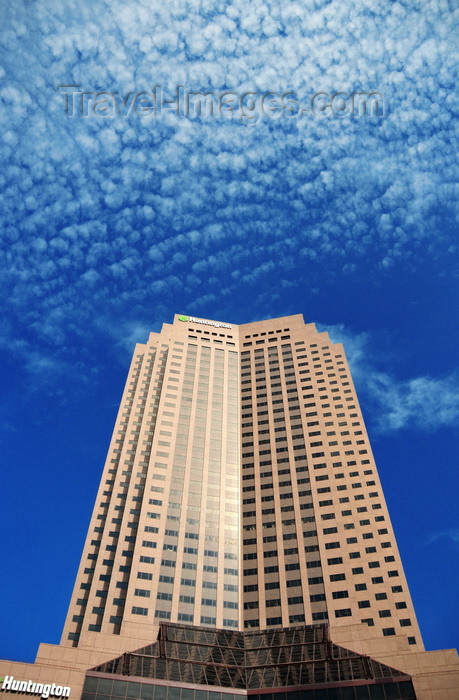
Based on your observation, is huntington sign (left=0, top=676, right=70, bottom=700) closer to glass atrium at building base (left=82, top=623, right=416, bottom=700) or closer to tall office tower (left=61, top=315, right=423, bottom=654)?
glass atrium at building base (left=82, top=623, right=416, bottom=700)

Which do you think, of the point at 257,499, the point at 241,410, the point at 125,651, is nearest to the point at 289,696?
the point at 125,651

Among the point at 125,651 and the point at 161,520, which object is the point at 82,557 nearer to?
the point at 161,520

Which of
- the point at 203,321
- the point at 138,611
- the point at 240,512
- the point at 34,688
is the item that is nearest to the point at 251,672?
the point at 138,611

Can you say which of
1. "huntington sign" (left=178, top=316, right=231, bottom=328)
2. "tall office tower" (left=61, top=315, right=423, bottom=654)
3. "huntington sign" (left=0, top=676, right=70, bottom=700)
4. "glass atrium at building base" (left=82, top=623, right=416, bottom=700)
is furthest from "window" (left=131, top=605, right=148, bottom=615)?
"huntington sign" (left=178, top=316, right=231, bottom=328)

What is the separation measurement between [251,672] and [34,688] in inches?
1227

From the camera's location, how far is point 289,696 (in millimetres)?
74062

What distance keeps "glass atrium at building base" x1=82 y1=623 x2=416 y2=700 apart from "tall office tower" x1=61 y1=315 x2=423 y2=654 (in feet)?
12.9

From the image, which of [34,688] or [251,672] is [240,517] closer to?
[251,672]

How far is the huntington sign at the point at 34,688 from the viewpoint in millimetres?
68000

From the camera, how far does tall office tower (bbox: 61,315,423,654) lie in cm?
9838

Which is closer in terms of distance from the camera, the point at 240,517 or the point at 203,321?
the point at 240,517

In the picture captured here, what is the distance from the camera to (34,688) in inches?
2687

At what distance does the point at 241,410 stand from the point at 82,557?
5752 cm

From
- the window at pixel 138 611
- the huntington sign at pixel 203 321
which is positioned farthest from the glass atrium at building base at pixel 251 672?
the huntington sign at pixel 203 321
